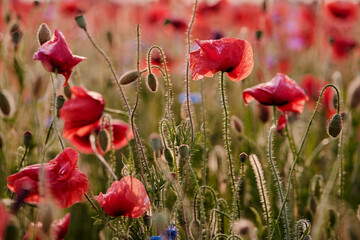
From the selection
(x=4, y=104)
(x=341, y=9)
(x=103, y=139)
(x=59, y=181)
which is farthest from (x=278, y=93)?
(x=341, y=9)

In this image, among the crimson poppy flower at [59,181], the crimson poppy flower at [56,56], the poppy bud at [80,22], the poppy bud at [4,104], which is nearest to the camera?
the crimson poppy flower at [59,181]

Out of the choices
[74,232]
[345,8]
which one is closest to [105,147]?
[74,232]

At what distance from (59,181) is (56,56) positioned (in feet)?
0.91

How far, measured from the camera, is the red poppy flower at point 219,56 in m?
1.10

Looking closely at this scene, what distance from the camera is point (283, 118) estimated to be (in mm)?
1445

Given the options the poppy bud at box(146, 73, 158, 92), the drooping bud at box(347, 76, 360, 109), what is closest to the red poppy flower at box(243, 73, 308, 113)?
the drooping bud at box(347, 76, 360, 109)

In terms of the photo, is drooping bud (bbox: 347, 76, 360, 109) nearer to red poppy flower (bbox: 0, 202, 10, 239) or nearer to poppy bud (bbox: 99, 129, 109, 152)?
poppy bud (bbox: 99, 129, 109, 152)

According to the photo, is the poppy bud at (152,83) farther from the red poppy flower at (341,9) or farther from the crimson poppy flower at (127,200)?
the red poppy flower at (341,9)

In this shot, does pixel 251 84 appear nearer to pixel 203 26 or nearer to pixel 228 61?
pixel 228 61

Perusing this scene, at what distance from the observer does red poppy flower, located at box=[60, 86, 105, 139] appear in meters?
1.33

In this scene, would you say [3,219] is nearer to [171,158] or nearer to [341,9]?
[171,158]

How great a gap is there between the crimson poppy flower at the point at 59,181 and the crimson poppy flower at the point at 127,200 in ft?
0.19

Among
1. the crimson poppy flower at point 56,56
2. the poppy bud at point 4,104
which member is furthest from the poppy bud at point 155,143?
the poppy bud at point 4,104

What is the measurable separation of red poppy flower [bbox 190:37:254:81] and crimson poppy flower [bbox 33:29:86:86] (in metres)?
0.27
